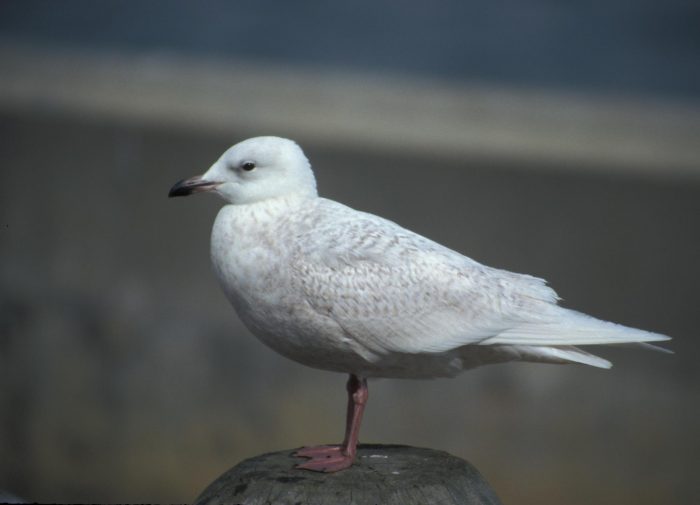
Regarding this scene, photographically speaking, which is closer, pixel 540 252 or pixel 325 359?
pixel 325 359

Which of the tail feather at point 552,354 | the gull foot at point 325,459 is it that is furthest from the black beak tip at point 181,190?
the tail feather at point 552,354

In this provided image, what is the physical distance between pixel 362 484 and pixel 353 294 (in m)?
0.52

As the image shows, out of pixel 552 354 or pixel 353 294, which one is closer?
pixel 353 294

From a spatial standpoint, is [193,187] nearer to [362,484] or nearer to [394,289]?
[394,289]

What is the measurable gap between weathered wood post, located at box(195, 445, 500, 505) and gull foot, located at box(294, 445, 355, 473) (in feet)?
0.06

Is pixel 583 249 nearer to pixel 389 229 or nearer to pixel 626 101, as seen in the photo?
pixel 626 101

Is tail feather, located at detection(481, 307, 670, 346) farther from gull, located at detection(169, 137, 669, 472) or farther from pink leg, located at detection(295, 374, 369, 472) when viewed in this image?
pink leg, located at detection(295, 374, 369, 472)

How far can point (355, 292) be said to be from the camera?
3.24m

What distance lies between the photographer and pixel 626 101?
6.13 metres

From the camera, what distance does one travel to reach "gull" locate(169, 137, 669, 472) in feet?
10.5

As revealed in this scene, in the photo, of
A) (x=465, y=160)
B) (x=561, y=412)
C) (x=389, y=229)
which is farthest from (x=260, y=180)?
(x=561, y=412)

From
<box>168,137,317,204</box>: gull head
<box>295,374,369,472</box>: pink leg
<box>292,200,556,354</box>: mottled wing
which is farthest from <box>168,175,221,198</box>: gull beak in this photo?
<box>295,374,369,472</box>: pink leg

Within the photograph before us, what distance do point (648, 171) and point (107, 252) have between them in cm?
275

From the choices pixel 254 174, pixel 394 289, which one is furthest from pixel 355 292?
pixel 254 174
